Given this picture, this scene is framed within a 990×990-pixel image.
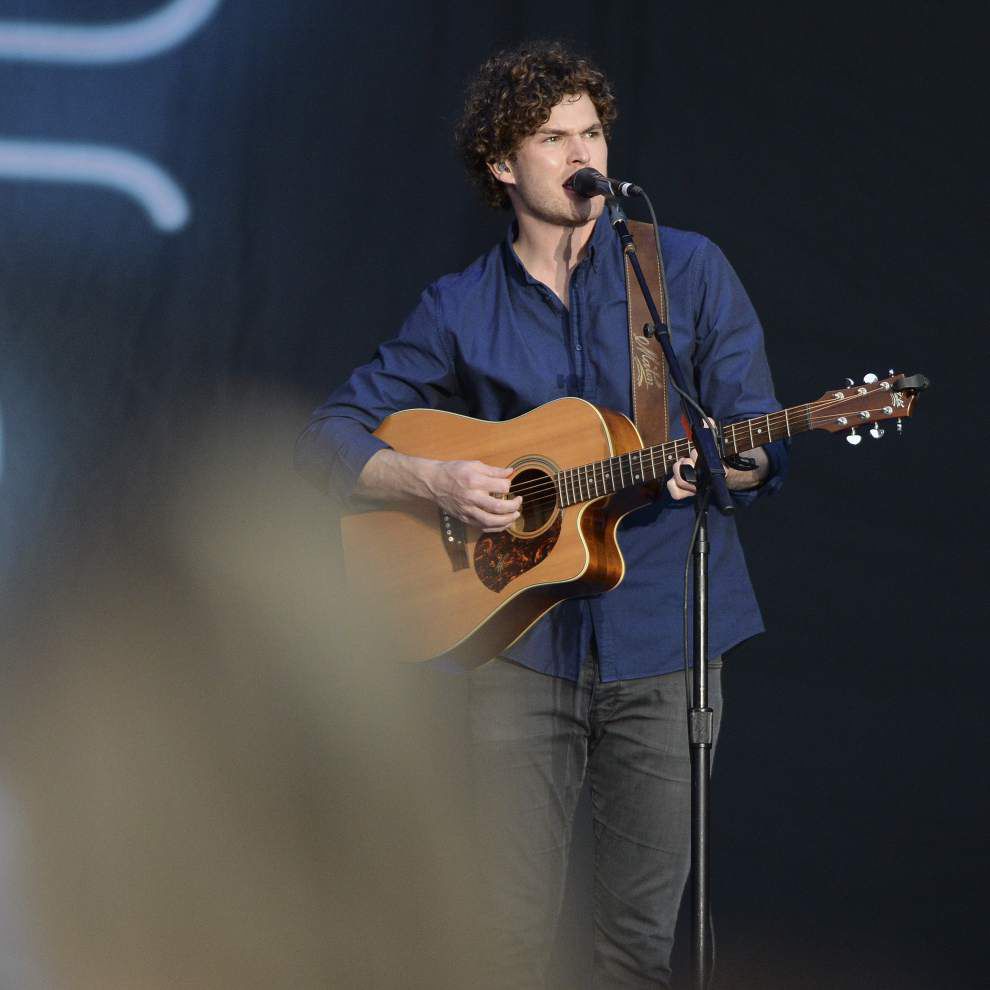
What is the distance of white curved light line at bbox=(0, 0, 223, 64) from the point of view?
3514 mm

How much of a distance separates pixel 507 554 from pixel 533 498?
13 cm

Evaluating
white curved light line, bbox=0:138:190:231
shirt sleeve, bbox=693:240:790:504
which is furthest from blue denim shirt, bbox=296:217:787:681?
white curved light line, bbox=0:138:190:231

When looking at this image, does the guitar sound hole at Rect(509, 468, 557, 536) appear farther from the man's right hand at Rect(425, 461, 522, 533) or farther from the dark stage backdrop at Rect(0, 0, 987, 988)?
the dark stage backdrop at Rect(0, 0, 987, 988)

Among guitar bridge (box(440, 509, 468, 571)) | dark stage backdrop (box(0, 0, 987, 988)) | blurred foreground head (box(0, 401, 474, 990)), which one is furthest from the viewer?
blurred foreground head (box(0, 401, 474, 990))

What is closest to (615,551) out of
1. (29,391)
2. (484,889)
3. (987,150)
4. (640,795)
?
(640,795)

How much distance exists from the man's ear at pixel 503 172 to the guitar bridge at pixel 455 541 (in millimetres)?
746

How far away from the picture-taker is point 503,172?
9.11 feet

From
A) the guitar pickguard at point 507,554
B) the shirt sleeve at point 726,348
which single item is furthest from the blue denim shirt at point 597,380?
the guitar pickguard at point 507,554

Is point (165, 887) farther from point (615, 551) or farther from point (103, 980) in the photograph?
point (615, 551)

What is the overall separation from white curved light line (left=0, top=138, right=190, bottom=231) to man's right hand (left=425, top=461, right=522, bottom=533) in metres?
1.43

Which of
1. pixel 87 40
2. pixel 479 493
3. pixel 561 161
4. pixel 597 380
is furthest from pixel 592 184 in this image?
pixel 87 40

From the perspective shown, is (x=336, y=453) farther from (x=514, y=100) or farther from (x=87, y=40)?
(x=87, y=40)

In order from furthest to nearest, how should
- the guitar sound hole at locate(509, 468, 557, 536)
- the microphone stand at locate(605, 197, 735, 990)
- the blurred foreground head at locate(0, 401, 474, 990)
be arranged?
the blurred foreground head at locate(0, 401, 474, 990) → the guitar sound hole at locate(509, 468, 557, 536) → the microphone stand at locate(605, 197, 735, 990)

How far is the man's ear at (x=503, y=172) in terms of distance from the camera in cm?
276
